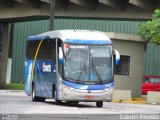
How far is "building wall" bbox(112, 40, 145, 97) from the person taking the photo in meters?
38.2

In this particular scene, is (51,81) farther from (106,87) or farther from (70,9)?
(70,9)

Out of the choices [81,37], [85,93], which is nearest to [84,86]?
[85,93]

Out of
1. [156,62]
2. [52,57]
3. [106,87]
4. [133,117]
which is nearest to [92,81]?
[106,87]

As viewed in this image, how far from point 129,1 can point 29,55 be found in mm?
6877

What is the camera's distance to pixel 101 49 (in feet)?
85.9

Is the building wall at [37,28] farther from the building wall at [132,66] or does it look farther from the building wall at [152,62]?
the building wall at [132,66]

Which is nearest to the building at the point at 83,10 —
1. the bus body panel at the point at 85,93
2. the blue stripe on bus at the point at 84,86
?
the blue stripe on bus at the point at 84,86

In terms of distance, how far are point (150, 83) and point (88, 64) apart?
66.2 feet

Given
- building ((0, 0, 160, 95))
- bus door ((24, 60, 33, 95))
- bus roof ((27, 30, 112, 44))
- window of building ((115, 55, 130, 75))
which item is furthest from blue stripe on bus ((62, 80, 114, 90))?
window of building ((115, 55, 130, 75))

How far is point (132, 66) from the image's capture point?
38.7m

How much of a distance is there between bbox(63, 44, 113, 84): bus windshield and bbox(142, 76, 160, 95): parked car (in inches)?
753

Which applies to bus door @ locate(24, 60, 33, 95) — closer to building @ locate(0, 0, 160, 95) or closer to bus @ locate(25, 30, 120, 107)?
bus @ locate(25, 30, 120, 107)

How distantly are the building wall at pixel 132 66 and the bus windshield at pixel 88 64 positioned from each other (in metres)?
11.7

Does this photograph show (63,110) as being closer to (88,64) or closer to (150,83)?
(88,64)
